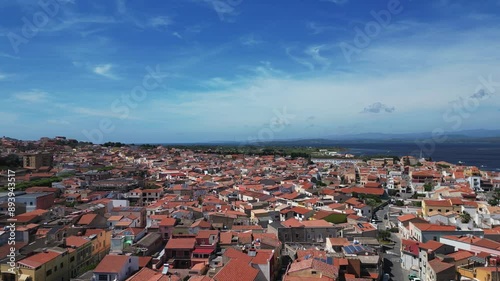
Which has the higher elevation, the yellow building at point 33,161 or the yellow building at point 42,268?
the yellow building at point 33,161

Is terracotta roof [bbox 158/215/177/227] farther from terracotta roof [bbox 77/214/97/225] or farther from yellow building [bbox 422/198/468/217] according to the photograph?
yellow building [bbox 422/198/468/217]

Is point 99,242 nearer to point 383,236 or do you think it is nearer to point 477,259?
point 383,236

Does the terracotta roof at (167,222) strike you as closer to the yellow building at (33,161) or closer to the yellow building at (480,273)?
the yellow building at (480,273)

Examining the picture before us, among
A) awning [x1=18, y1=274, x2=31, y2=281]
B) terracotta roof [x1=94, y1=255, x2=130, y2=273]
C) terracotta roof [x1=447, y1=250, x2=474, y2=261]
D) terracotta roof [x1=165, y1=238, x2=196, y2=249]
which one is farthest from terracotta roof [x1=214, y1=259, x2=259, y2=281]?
terracotta roof [x1=447, y1=250, x2=474, y2=261]

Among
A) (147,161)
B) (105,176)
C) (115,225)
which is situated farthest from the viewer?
(147,161)

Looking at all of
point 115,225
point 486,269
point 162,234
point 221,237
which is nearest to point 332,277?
point 486,269

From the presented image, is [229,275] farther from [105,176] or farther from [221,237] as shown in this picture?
[105,176]

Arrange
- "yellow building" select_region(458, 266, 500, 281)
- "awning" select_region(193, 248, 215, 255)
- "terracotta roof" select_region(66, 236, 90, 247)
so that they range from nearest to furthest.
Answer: "yellow building" select_region(458, 266, 500, 281) < "awning" select_region(193, 248, 215, 255) < "terracotta roof" select_region(66, 236, 90, 247)

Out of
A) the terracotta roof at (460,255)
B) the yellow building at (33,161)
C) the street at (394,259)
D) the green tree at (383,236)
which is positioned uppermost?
the yellow building at (33,161)

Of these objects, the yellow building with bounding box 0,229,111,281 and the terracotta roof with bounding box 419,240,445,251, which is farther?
the terracotta roof with bounding box 419,240,445,251

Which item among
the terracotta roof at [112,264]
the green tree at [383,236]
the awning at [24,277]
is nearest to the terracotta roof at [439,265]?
the green tree at [383,236]

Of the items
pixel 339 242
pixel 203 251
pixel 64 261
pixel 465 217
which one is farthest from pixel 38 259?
pixel 465 217
